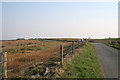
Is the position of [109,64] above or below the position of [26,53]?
below

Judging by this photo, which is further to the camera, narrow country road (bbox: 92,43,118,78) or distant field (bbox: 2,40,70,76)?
distant field (bbox: 2,40,70,76)

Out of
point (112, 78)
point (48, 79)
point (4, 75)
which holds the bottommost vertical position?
point (112, 78)

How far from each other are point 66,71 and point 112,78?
2.86 metres

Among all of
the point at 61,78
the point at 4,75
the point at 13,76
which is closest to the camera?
the point at 4,75

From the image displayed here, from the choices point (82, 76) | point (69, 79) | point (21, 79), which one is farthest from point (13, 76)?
point (82, 76)

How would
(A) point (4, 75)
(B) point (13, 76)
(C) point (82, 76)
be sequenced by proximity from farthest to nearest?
(C) point (82, 76) < (B) point (13, 76) < (A) point (4, 75)

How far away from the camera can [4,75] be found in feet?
13.7

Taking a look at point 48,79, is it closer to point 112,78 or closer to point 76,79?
point 76,79

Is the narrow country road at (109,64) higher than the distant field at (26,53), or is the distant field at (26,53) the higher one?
the distant field at (26,53)

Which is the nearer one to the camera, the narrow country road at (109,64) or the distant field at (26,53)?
the narrow country road at (109,64)

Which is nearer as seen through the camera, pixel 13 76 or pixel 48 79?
pixel 48 79

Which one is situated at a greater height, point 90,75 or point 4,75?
point 4,75

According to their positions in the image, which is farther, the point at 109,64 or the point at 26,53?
A: the point at 26,53

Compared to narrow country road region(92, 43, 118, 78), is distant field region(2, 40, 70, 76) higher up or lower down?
higher up
